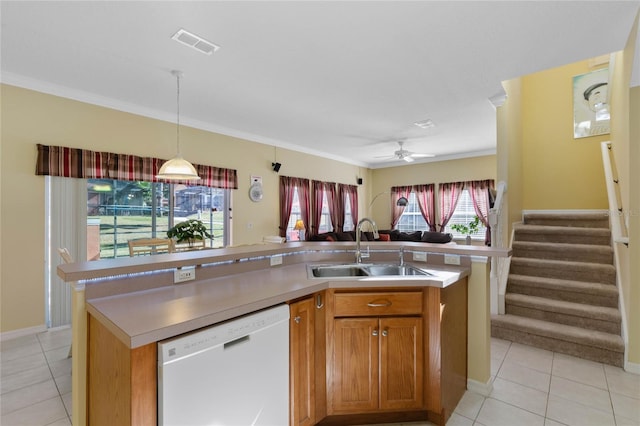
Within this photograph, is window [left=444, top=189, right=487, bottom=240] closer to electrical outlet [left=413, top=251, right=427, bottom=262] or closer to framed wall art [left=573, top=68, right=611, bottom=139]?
framed wall art [left=573, top=68, right=611, bottom=139]

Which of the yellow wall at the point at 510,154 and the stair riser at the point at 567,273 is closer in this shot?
the stair riser at the point at 567,273

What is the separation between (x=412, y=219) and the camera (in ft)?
26.8

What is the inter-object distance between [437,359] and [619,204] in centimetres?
297

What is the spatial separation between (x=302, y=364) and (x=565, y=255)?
3.80m

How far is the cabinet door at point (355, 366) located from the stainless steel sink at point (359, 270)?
0.51 m

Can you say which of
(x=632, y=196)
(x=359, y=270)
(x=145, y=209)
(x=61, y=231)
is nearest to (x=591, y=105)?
(x=632, y=196)

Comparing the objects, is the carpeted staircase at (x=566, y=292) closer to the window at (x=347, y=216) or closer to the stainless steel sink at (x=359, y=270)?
the stainless steel sink at (x=359, y=270)

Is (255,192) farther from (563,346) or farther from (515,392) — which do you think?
(563,346)

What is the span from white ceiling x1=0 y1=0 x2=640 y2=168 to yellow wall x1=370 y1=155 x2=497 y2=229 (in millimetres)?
3078

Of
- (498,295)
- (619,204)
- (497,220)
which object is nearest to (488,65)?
(497,220)

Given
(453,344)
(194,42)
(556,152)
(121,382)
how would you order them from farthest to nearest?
(556,152), (194,42), (453,344), (121,382)

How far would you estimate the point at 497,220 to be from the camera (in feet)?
11.6

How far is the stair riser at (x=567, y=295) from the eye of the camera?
305 centimetres

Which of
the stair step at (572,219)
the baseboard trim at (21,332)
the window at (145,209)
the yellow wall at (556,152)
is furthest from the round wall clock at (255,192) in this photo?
the yellow wall at (556,152)
